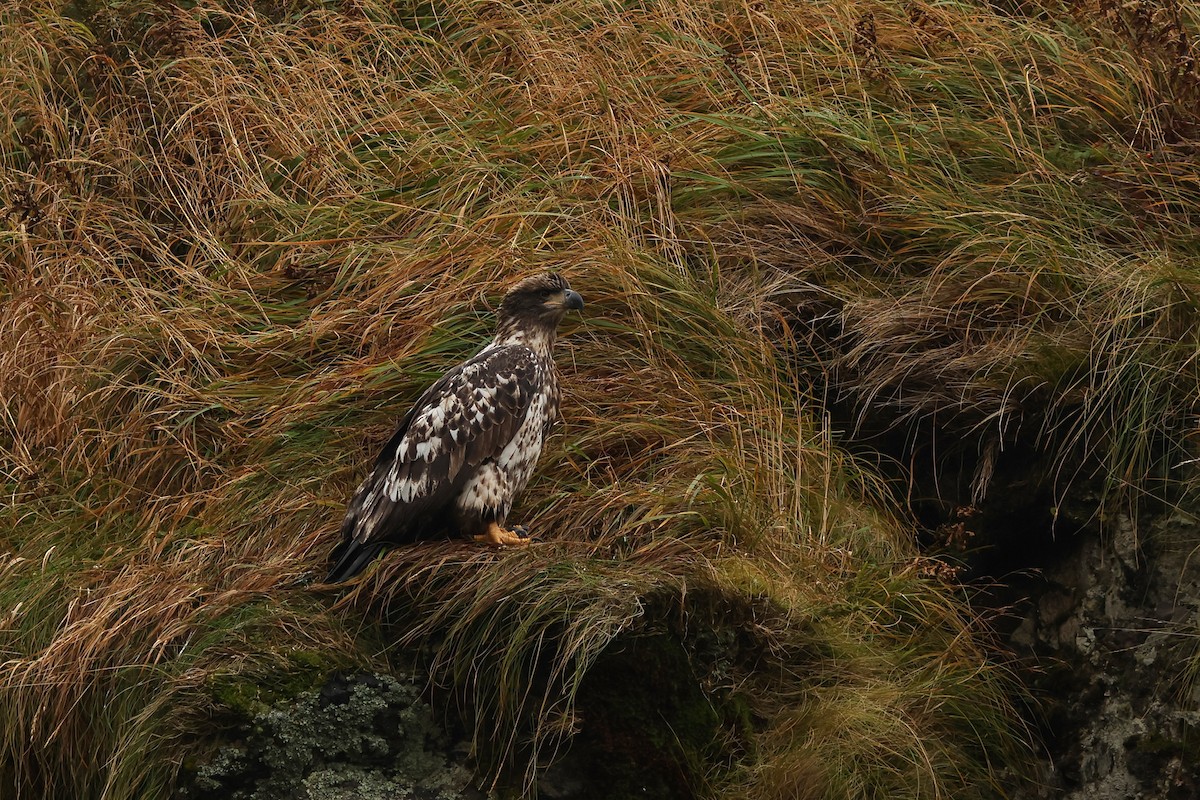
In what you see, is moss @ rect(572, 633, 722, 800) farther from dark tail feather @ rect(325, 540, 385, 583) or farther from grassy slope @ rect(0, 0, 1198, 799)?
dark tail feather @ rect(325, 540, 385, 583)

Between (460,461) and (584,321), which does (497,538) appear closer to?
(460,461)

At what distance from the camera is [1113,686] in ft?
14.0

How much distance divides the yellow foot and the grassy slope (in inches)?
6.5

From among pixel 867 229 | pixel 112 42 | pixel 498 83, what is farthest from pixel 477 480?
pixel 112 42

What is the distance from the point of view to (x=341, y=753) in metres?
3.86

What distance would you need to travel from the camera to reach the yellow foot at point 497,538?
165 inches

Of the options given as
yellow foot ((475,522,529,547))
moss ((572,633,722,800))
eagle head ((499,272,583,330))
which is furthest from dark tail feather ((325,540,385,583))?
eagle head ((499,272,583,330))

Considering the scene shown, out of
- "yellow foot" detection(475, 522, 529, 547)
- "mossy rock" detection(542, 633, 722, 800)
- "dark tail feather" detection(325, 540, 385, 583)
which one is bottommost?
"mossy rock" detection(542, 633, 722, 800)

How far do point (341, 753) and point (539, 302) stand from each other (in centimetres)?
147

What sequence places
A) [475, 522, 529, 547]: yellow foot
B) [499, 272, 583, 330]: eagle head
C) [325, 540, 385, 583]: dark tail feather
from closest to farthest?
[325, 540, 385, 583]: dark tail feather < [475, 522, 529, 547]: yellow foot < [499, 272, 583, 330]: eagle head

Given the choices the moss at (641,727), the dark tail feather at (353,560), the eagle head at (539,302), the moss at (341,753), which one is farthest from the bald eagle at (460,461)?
the moss at (641,727)

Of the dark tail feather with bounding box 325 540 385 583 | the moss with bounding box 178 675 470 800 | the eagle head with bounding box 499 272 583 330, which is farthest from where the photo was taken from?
the eagle head with bounding box 499 272 583 330

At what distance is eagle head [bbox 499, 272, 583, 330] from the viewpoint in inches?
177

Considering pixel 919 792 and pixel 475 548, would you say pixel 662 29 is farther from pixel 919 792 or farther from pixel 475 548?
pixel 919 792
